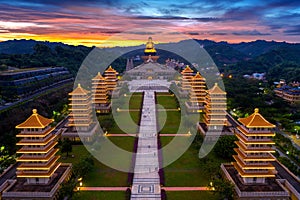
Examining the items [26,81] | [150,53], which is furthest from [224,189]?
[150,53]

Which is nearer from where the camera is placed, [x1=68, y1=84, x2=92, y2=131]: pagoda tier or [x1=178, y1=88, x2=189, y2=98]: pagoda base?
[x1=68, y1=84, x2=92, y2=131]: pagoda tier

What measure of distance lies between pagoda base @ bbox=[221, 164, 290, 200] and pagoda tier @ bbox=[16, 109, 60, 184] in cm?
2064

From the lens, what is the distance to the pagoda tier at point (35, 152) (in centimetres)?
3147

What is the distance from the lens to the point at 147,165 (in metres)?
38.7

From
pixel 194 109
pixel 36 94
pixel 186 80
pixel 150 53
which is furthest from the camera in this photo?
pixel 150 53

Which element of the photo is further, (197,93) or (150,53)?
(150,53)

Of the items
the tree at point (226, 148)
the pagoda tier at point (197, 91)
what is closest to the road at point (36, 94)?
the pagoda tier at point (197, 91)

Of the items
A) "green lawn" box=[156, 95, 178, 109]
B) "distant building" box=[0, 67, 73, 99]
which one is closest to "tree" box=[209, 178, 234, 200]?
"green lawn" box=[156, 95, 178, 109]

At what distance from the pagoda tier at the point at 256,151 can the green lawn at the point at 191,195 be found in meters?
4.32

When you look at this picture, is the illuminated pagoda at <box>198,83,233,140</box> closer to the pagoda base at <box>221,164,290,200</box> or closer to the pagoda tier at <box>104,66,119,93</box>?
the pagoda base at <box>221,164,290,200</box>

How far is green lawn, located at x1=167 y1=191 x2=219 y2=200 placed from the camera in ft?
101

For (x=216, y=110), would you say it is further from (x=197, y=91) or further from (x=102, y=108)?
(x=102, y=108)

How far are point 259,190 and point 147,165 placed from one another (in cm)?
1456

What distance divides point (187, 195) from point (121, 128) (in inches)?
997
